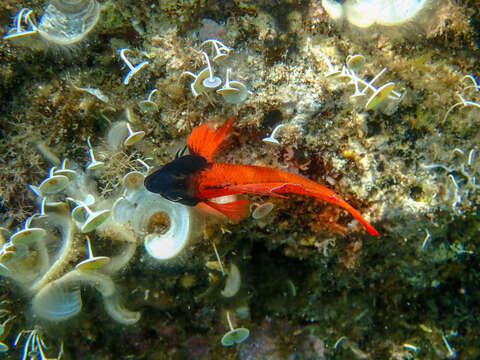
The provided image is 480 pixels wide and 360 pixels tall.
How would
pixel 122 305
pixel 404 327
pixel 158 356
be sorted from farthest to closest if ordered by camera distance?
1. pixel 158 356
2. pixel 404 327
3. pixel 122 305

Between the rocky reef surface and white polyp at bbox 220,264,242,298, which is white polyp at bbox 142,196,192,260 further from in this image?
white polyp at bbox 220,264,242,298

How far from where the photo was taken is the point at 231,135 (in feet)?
9.86

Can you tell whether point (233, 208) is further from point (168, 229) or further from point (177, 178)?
point (168, 229)

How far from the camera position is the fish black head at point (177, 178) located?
2730 mm

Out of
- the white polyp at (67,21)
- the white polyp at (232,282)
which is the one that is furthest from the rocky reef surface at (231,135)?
the white polyp at (232,282)

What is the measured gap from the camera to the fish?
101 inches

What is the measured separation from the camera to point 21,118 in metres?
3.17

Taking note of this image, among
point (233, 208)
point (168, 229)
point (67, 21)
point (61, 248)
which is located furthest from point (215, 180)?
point (67, 21)

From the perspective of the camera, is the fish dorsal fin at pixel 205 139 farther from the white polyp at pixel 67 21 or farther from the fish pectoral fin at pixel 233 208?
the white polyp at pixel 67 21

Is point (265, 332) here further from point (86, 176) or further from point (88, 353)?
point (86, 176)

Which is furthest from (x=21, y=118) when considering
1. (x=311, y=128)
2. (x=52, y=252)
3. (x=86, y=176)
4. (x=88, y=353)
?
(x=88, y=353)

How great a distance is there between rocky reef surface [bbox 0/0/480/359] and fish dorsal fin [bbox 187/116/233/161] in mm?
174

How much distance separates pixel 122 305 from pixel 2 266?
56.3 inches

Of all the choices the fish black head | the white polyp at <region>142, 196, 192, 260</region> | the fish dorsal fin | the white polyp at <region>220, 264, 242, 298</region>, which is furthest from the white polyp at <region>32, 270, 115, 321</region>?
the fish dorsal fin
